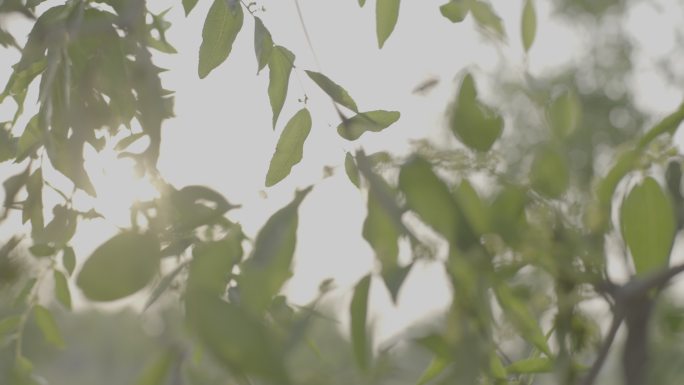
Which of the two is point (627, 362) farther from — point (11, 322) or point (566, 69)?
point (566, 69)

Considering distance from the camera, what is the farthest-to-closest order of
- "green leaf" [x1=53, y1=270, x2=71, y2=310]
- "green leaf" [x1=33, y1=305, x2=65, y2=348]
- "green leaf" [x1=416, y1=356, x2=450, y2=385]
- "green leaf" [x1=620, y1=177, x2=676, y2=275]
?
1. "green leaf" [x1=53, y1=270, x2=71, y2=310]
2. "green leaf" [x1=33, y1=305, x2=65, y2=348]
3. "green leaf" [x1=416, y1=356, x2=450, y2=385]
4. "green leaf" [x1=620, y1=177, x2=676, y2=275]

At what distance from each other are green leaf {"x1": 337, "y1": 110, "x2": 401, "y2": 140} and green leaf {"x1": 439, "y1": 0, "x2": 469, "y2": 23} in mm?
184

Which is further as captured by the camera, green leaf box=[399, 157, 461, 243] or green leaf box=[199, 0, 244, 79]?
green leaf box=[199, 0, 244, 79]

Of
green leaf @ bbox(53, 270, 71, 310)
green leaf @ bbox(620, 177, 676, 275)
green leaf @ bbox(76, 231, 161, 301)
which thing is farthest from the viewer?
green leaf @ bbox(53, 270, 71, 310)

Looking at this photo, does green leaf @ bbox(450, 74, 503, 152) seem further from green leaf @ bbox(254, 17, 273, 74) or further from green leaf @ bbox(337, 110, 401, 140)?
green leaf @ bbox(254, 17, 273, 74)

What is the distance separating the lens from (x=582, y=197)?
1.84 feet

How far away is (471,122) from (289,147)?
0.91 feet

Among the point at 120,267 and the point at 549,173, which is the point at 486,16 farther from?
the point at 120,267

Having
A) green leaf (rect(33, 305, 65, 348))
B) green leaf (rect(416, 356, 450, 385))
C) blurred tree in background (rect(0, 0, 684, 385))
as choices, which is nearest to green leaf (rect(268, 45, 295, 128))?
blurred tree in background (rect(0, 0, 684, 385))

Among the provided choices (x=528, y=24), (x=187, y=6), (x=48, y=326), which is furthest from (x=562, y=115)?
(x=48, y=326)

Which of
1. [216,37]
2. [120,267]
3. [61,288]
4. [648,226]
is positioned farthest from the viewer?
[61,288]

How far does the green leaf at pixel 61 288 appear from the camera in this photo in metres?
1.02

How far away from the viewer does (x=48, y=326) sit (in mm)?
915

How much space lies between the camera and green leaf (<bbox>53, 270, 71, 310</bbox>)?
102 cm
